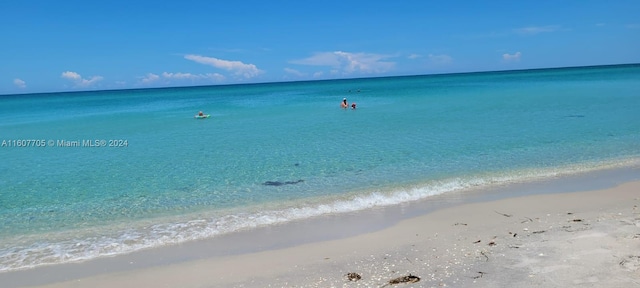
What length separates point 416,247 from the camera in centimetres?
737

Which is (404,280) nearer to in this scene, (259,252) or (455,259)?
(455,259)

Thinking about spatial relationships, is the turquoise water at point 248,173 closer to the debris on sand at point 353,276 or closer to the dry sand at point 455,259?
the dry sand at point 455,259

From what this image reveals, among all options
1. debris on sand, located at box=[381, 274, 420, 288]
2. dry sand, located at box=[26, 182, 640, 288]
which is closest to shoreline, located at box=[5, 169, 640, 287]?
dry sand, located at box=[26, 182, 640, 288]

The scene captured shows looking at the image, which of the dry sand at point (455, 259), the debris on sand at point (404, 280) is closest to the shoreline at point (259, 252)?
the dry sand at point (455, 259)

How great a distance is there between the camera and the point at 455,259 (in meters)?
6.73

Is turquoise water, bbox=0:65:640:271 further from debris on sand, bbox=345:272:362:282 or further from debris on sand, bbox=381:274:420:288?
debris on sand, bbox=381:274:420:288

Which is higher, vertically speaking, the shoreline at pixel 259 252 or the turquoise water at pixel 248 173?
the turquoise water at pixel 248 173

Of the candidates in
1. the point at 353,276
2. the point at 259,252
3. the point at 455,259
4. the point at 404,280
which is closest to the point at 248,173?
the point at 259,252

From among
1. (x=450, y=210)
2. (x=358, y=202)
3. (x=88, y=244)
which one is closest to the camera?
(x=88, y=244)

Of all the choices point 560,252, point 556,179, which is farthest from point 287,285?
point 556,179

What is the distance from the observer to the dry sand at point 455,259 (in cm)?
605

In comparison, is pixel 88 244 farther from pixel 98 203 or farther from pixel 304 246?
pixel 304 246

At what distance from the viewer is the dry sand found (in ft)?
19.9

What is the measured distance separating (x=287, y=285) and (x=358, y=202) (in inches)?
180
